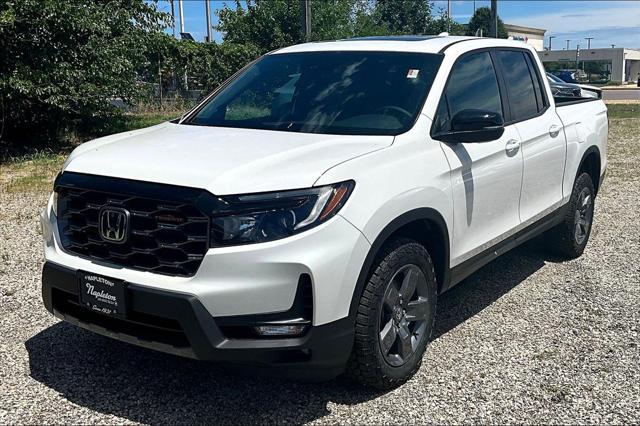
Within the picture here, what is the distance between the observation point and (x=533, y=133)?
5.01m

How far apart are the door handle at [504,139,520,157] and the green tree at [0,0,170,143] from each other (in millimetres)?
8565

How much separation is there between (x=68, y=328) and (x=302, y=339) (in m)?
2.21

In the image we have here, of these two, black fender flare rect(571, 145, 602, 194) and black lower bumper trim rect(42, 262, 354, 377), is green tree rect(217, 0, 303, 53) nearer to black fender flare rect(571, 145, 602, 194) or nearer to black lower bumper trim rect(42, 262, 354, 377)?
black fender flare rect(571, 145, 602, 194)

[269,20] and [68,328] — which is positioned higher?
[269,20]

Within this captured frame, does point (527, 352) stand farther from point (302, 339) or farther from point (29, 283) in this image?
point (29, 283)

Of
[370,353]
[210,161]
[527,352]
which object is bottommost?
[527,352]

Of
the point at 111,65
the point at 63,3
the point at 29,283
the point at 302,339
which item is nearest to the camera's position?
the point at 302,339

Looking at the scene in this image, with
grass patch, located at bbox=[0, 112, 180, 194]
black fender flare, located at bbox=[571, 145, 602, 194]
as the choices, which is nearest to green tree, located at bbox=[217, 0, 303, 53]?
grass patch, located at bbox=[0, 112, 180, 194]

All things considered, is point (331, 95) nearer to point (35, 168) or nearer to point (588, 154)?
point (588, 154)

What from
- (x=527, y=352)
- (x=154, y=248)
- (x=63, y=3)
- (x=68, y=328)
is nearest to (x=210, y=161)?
(x=154, y=248)

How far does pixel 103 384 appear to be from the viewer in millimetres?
3758

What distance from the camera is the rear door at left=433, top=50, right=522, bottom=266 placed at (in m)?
4.07

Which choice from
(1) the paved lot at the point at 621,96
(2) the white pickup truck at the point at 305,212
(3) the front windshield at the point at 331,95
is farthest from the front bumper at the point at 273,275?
(1) the paved lot at the point at 621,96

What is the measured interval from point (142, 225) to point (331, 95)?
5.29 feet
